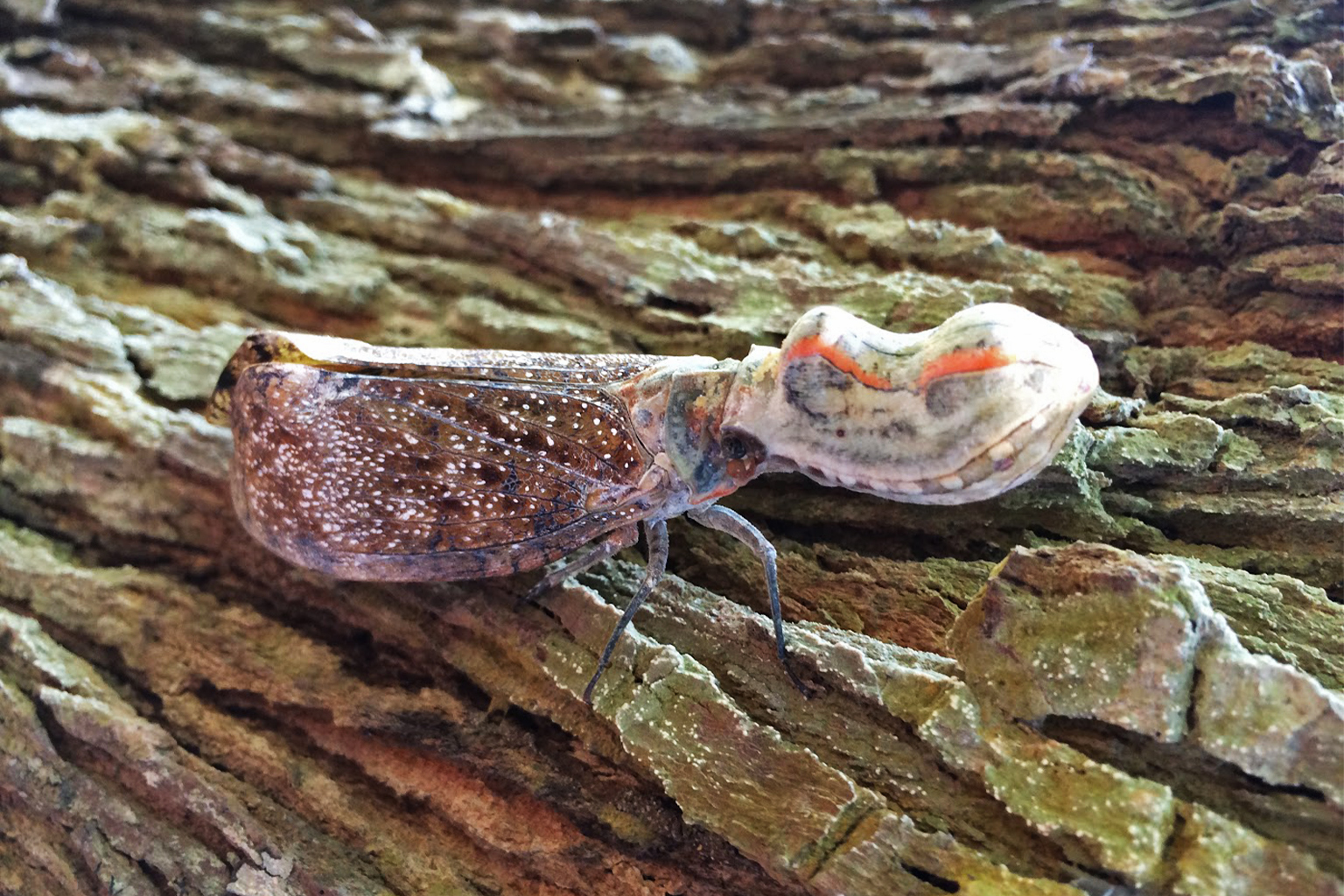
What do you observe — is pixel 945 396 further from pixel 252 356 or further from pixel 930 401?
pixel 252 356

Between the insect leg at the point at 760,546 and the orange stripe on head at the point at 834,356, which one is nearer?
the orange stripe on head at the point at 834,356

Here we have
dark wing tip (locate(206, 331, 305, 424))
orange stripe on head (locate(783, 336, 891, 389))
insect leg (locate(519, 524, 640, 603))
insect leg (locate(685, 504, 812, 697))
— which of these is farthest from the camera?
dark wing tip (locate(206, 331, 305, 424))

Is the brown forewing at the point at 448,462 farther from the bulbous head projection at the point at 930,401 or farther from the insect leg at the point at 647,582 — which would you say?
the bulbous head projection at the point at 930,401

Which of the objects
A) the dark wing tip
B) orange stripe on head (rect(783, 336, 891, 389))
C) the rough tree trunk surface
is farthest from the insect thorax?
the dark wing tip

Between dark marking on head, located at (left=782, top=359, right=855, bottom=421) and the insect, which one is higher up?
dark marking on head, located at (left=782, top=359, right=855, bottom=421)

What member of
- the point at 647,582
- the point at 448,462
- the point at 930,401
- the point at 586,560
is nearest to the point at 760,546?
the point at 647,582

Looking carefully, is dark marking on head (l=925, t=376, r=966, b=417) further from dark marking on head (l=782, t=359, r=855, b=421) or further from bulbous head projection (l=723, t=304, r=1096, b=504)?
dark marking on head (l=782, t=359, r=855, b=421)

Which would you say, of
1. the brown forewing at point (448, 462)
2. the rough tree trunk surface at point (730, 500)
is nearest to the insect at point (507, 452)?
the brown forewing at point (448, 462)
